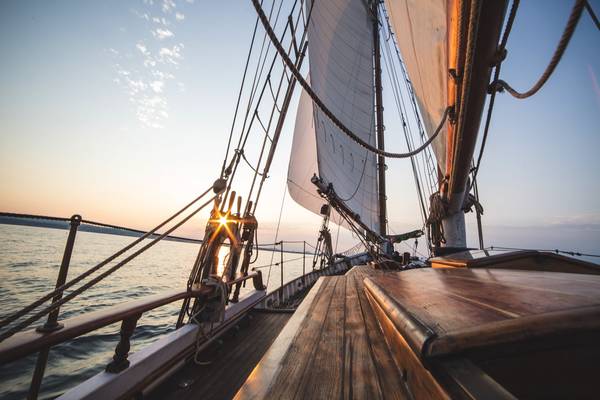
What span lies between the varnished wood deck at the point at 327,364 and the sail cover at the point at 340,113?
637 cm

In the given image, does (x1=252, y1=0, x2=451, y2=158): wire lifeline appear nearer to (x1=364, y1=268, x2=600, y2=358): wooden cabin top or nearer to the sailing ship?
the sailing ship

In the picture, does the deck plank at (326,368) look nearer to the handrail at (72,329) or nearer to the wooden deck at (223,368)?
the wooden deck at (223,368)

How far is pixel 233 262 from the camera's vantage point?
117 inches

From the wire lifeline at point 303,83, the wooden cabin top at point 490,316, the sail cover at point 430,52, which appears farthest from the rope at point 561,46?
the wooden cabin top at point 490,316

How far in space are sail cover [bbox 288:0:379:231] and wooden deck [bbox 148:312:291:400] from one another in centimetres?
550

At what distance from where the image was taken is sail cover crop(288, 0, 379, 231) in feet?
27.4

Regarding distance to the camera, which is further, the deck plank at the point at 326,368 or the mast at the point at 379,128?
the mast at the point at 379,128

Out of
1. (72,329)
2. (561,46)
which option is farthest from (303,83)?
(72,329)

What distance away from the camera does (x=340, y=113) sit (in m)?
9.81

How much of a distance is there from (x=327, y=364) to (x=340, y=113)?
387 inches

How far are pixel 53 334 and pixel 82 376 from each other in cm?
419

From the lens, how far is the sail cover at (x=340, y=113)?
27.4 ft

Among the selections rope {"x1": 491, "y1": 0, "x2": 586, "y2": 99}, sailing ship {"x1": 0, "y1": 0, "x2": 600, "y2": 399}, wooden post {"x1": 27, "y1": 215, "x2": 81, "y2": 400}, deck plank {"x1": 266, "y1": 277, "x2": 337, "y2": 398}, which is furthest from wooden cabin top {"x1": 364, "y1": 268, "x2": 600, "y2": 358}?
wooden post {"x1": 27, "y1": 215, "x2": 81, "y2": 400}

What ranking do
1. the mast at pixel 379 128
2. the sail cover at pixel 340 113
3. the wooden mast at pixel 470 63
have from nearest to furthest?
the wooden mast at pixel 470 63, the sail cover at pixel 340 113, the mast at pixel 379 128
